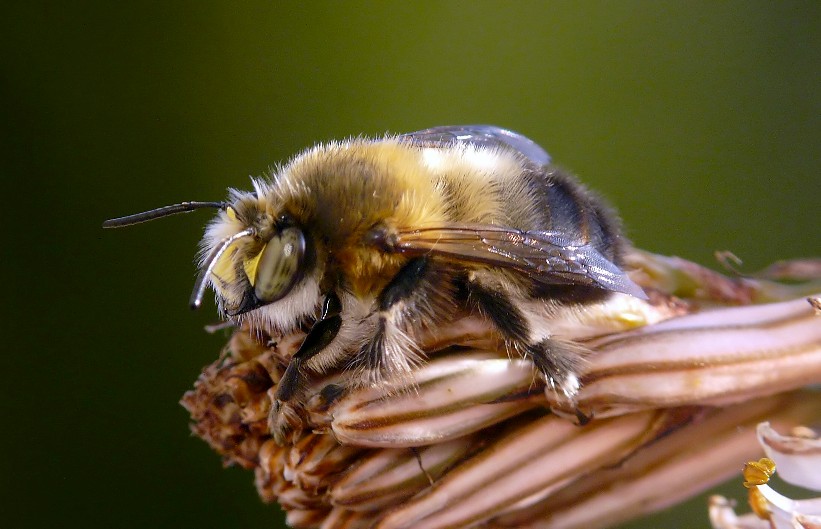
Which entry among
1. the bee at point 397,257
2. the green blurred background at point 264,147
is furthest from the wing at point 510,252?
the green blurred background at point 264,147

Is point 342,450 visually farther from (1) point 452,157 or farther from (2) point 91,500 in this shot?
(2) point 91,500

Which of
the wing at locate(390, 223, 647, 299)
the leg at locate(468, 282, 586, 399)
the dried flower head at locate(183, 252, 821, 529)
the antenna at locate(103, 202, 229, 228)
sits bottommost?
the dried flower head at locate(183, 252, 821, 529)

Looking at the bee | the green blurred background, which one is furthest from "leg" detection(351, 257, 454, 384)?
the green blurred background

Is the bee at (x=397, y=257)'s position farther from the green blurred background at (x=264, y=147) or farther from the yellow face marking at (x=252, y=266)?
the green blurred background at (x=264, y=147)

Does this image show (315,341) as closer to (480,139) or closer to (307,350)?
(307,350)

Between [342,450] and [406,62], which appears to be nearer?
[342,450]

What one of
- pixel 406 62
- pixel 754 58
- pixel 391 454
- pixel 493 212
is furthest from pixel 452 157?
pixel 754 58

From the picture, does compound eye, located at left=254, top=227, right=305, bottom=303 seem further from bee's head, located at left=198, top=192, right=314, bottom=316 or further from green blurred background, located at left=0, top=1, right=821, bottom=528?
green blurred background, located at left=0, top=1, right=821, bottom=528
